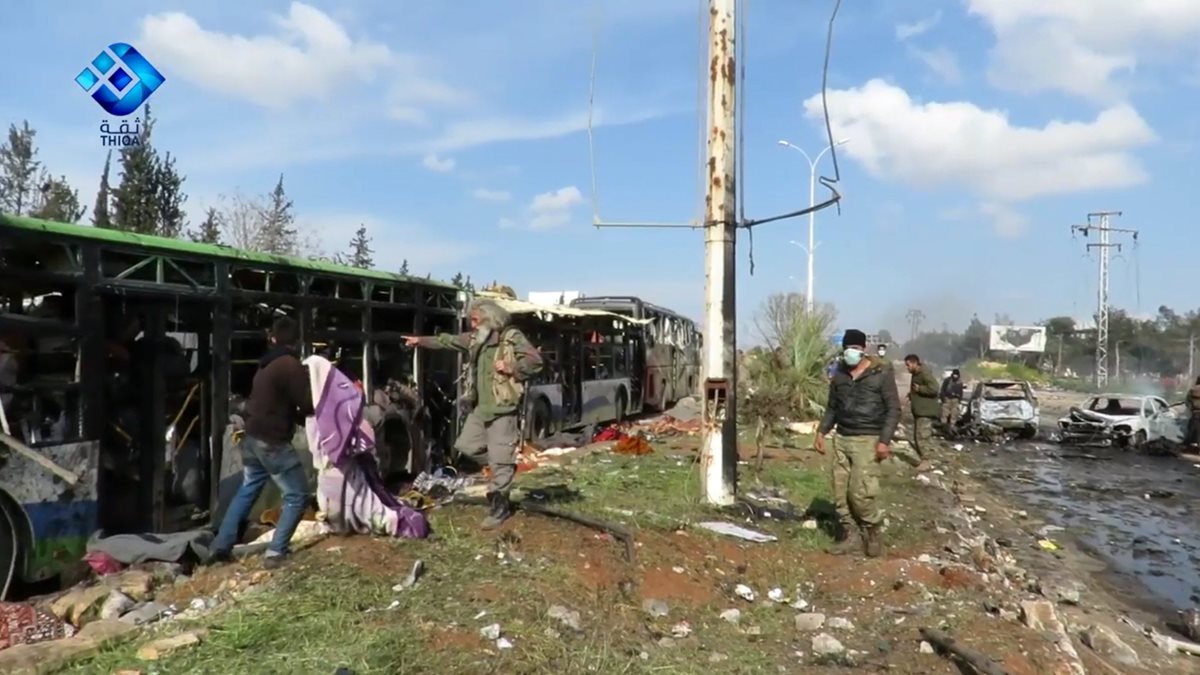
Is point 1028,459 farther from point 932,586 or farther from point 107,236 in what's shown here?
point 107,236

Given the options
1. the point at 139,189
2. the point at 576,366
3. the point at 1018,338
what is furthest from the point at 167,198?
the point at 1018,338

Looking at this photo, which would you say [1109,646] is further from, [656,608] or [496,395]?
[496,395]

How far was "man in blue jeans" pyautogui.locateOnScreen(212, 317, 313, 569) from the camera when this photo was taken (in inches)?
237

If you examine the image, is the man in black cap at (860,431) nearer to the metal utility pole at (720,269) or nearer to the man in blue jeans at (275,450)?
the metal utility pole at (720,269)

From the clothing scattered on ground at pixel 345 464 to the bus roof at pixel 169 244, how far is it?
4.52 ft

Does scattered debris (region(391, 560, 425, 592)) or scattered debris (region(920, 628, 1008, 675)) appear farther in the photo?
scattered debris (region(391, 560, 425, 592))

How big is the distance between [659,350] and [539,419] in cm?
881

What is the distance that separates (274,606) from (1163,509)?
490 inches

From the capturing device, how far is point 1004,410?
22.9 meters

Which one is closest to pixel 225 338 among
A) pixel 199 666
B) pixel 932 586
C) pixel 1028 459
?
pixel 199 666

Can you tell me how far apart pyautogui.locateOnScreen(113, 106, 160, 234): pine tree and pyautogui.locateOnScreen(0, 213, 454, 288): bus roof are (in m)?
14.6

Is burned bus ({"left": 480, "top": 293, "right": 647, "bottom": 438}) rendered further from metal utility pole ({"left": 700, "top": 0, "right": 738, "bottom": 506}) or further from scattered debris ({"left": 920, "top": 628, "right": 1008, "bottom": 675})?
scattered debris ({"left": 920, "top": 628, "right": 1008, "bottom": 675})

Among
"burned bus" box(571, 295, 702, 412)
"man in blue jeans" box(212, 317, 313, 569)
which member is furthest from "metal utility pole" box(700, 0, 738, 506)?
"burned bus" box(571, 295, 702, 412)

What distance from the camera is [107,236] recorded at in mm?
6238
